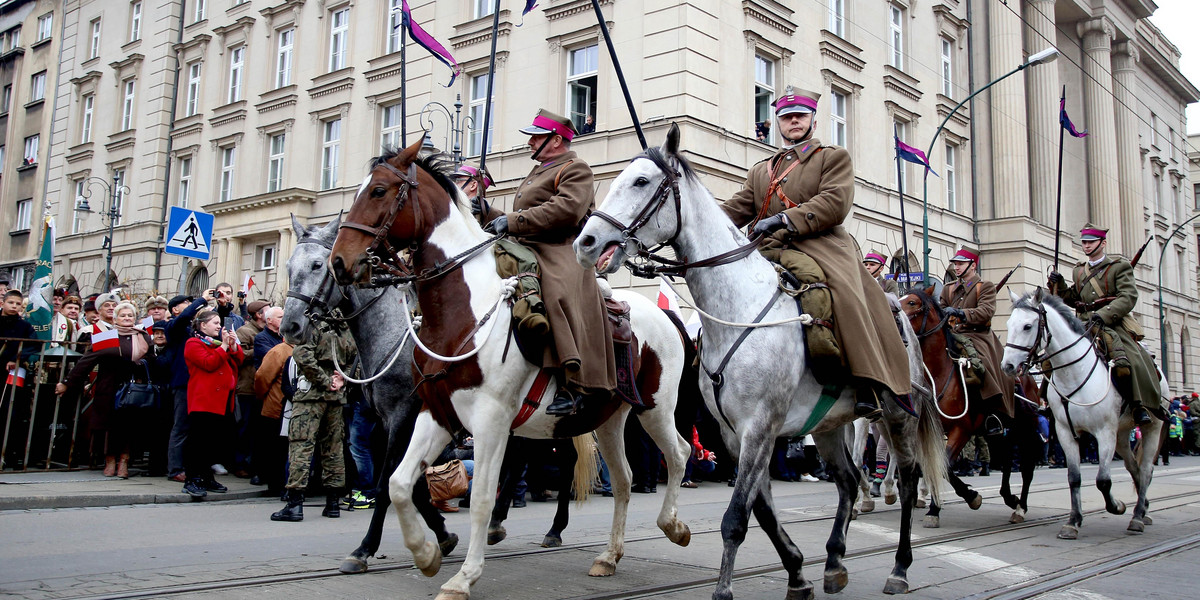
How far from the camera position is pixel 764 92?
24.5 meters

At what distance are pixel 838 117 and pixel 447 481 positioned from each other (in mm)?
20994

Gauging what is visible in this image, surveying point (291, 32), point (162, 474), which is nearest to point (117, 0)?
point (291, 32)

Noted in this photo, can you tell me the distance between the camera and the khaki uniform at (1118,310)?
9.71 m

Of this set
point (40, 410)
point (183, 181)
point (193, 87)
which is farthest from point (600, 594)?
point (193, 87)

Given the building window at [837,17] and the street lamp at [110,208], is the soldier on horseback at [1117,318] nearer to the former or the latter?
the building window at [837,17]

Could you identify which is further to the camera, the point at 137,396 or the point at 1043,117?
the point at 1043,117

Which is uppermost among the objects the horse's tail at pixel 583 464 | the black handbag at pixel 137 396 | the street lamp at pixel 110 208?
the street lamp at pixel 110 208

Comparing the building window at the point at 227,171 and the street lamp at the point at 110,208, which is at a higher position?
the building window at the point at 227,171

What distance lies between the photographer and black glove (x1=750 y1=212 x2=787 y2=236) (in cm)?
558

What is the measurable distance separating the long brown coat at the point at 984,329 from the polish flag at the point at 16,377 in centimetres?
1120

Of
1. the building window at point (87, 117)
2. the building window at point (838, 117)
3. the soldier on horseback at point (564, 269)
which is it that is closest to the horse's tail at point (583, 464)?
the soldier on horseback at point (564, 269)

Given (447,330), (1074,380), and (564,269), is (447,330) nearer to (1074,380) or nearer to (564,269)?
(564,269)

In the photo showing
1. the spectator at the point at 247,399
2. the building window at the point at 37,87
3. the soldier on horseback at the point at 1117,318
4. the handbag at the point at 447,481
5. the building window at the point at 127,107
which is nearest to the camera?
the handbag at the point at 447,481

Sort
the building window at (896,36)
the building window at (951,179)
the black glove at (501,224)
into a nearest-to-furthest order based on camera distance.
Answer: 1. the black glove at (501,224)
2. the building window at (896,36)
3. the building window at (951,179)
